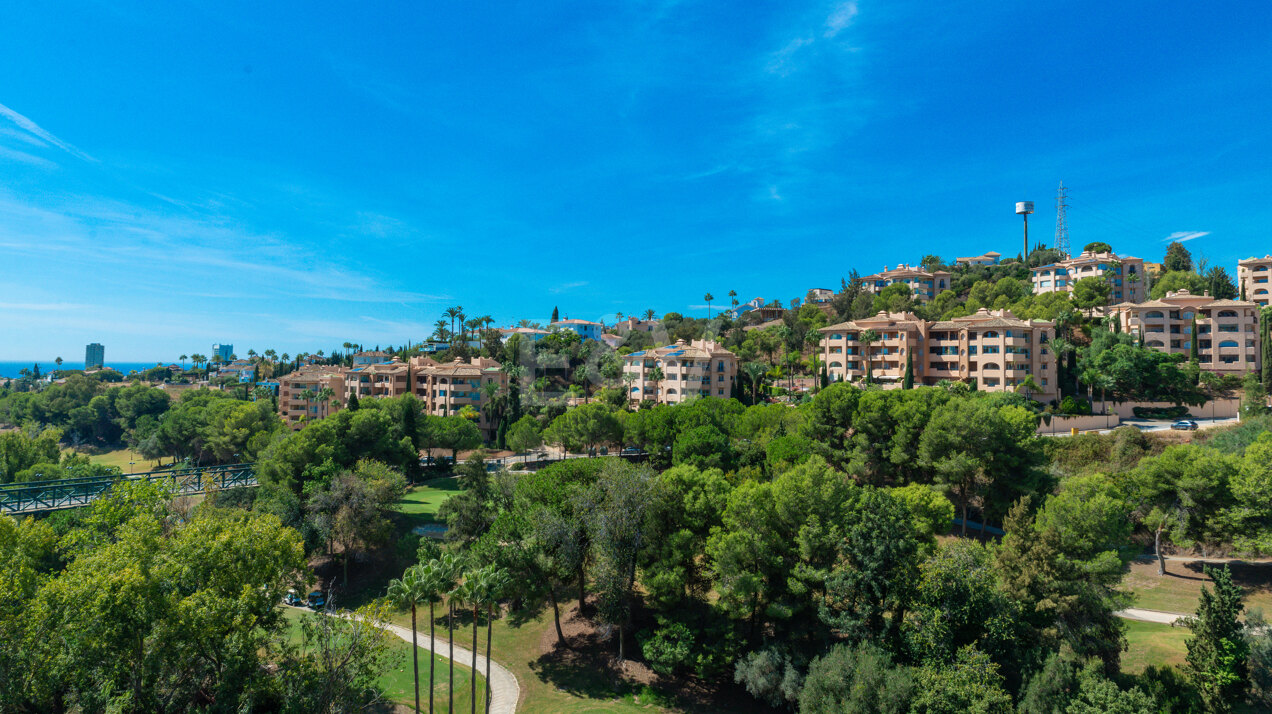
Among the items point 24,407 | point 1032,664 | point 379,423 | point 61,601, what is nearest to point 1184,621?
point 1032,664

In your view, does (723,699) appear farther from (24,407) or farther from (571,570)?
(24,407)

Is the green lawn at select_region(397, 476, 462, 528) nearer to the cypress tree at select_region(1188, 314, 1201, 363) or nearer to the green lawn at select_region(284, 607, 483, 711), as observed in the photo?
the green lawn at select_region(284, 607, 483, 711)

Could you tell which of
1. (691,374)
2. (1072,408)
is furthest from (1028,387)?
(691,374)

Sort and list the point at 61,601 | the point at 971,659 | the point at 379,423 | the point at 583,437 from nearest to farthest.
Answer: the point at 61,601 → the point at 971,659 → the point at 379,423 → the point at 583,437

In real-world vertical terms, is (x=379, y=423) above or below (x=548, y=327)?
below

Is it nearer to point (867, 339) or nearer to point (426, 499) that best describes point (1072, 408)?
point (867, 339)
